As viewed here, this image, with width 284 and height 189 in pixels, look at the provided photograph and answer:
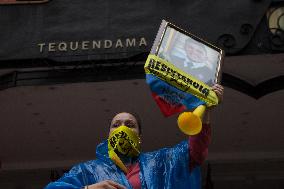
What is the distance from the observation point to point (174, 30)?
3.61m

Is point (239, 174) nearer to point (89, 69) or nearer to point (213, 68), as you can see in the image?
point (89, 69)

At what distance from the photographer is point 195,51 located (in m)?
3.58

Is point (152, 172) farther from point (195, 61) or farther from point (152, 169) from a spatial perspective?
point (195, 61)

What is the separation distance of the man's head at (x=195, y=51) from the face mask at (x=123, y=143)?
0.61 meters

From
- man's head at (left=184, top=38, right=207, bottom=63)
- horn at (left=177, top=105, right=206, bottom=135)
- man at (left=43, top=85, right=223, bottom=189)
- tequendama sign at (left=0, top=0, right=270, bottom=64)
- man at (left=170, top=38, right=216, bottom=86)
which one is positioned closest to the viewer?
horn at (left=177, top=105, right=206, bottom=135)

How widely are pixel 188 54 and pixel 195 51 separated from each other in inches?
2.7

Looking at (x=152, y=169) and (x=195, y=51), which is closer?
(x=152, y=169)

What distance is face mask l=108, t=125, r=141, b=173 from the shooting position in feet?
11.2

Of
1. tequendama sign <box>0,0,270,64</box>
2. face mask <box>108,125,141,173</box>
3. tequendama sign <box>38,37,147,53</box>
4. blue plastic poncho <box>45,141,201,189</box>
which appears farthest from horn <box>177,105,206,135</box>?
tequendama sign <box>38,37,147,53</box>

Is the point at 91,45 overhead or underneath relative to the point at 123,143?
underneath

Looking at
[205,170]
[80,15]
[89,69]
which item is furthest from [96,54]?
[205,170]

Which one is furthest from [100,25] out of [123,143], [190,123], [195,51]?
[190,123]

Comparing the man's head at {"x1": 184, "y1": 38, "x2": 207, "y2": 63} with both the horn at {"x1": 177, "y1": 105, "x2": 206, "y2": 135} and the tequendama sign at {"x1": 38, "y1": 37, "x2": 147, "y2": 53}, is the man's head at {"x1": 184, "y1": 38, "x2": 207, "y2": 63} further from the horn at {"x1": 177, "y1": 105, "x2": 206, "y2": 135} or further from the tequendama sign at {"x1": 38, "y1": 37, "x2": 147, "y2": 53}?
the tequendama sign at {"x1": 38, "y1": 37, "x2": 147, "y2": 53}

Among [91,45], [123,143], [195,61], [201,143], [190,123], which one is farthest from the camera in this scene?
[91,45]
